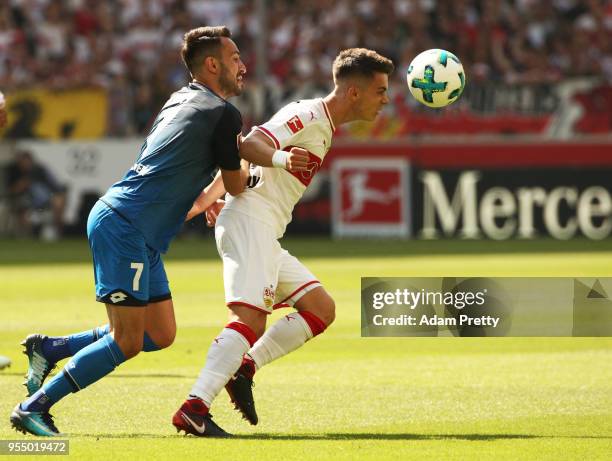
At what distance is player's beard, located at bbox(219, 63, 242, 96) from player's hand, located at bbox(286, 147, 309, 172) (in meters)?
0.61

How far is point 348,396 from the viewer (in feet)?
29.3

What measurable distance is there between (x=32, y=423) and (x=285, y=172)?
6.98 feet

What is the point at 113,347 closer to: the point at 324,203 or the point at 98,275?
the point at 98,275

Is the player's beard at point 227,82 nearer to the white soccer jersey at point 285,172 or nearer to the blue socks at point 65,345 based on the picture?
the white soccer jersey at point 285,172

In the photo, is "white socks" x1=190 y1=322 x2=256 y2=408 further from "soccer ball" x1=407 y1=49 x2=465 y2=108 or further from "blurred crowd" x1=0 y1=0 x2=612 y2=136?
"blurred crowd" x1=0 y1=0 x2=612 y2=136

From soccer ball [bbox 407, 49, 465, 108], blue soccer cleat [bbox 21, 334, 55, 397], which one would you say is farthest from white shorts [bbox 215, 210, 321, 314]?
soccer ball [bbox 407, 49, 465, 108]

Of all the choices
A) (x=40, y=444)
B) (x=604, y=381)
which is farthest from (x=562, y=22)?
(x=40, y=444)

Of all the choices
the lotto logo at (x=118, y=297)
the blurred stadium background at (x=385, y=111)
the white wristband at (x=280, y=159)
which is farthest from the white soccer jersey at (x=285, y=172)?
the blurred stadium background at (x=385, y=111)

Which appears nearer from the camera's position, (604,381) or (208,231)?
(604,381)

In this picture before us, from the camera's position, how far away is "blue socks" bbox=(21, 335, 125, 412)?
23.3 feet

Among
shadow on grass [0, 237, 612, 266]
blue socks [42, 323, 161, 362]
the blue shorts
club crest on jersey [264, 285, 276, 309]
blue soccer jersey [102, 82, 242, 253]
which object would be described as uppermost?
blue soccer jersey [102, 82, 242, 253]

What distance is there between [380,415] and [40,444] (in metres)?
2.23

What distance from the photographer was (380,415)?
8.11m

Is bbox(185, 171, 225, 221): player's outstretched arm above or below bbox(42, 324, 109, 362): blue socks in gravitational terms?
above
